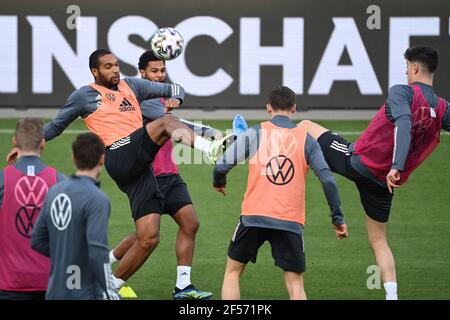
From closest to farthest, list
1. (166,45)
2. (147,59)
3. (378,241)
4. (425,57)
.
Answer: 1. (425,57)
2. (378,241)
3. (166,45)
4. (147,59)

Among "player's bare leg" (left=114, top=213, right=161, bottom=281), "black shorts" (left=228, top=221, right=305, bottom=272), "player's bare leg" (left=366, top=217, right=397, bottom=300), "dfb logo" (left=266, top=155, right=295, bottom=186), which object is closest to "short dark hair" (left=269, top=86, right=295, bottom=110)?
"dfb logo" (left=266, top=155, right=295, bottom=186)

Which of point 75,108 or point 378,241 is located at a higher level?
point 75,108

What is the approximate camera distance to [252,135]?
8391 millimetres

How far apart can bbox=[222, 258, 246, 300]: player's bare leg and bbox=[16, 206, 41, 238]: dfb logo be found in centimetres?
193

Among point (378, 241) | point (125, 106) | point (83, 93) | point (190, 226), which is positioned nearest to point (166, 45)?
point (125, 106)

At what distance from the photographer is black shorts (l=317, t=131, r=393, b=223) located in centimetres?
988

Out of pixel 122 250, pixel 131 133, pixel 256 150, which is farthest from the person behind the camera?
pixel 122 250

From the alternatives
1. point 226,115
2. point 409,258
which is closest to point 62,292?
point 409,258

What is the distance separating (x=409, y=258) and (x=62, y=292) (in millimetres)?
5865

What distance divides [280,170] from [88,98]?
2.63 m

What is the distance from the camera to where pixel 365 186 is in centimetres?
995

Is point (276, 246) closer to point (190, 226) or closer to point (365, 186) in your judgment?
point (365, 186)

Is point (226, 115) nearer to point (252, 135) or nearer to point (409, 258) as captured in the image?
point (409, 258)

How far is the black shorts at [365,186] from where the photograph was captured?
988 centimetres
